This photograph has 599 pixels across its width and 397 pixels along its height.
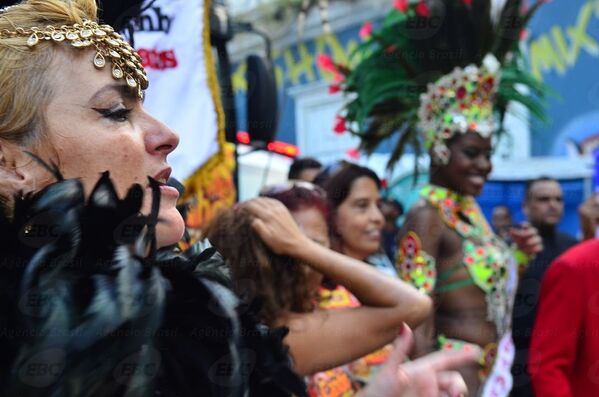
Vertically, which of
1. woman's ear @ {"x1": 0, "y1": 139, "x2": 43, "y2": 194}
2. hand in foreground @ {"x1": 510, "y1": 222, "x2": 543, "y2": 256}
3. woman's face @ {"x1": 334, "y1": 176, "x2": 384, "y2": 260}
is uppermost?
woman's ear @ {"x1": 0, "y1": 139, "x2": 43, "y2": 194}

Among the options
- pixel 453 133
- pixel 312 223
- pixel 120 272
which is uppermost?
pixel 120 272

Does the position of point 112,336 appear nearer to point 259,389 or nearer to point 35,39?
point 259,389

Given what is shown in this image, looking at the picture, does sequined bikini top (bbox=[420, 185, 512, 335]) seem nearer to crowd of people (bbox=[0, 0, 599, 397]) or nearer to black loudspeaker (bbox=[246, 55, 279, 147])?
black loudspeaker (bbox=[246, 55, 279, 147])

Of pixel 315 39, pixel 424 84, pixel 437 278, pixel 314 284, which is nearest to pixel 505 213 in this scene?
pixel 424 84

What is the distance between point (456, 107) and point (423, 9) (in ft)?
2.03

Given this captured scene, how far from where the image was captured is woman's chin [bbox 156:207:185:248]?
4.15 feet

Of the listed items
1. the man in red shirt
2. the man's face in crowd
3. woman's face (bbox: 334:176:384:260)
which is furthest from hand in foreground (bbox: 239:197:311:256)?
the man's face in crowd

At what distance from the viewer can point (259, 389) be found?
1287mm

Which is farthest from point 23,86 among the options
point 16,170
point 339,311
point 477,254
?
point 477,254

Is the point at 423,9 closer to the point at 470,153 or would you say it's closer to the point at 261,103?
the point at 470,153

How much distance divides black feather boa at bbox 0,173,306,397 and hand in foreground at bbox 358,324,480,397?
0.82 feet

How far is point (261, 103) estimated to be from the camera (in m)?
4.20

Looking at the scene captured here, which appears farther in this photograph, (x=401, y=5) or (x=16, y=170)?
(x=401, y=5)

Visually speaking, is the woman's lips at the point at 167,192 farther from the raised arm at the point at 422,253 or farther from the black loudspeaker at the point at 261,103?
the black loudspeaker at the point at 261,103
